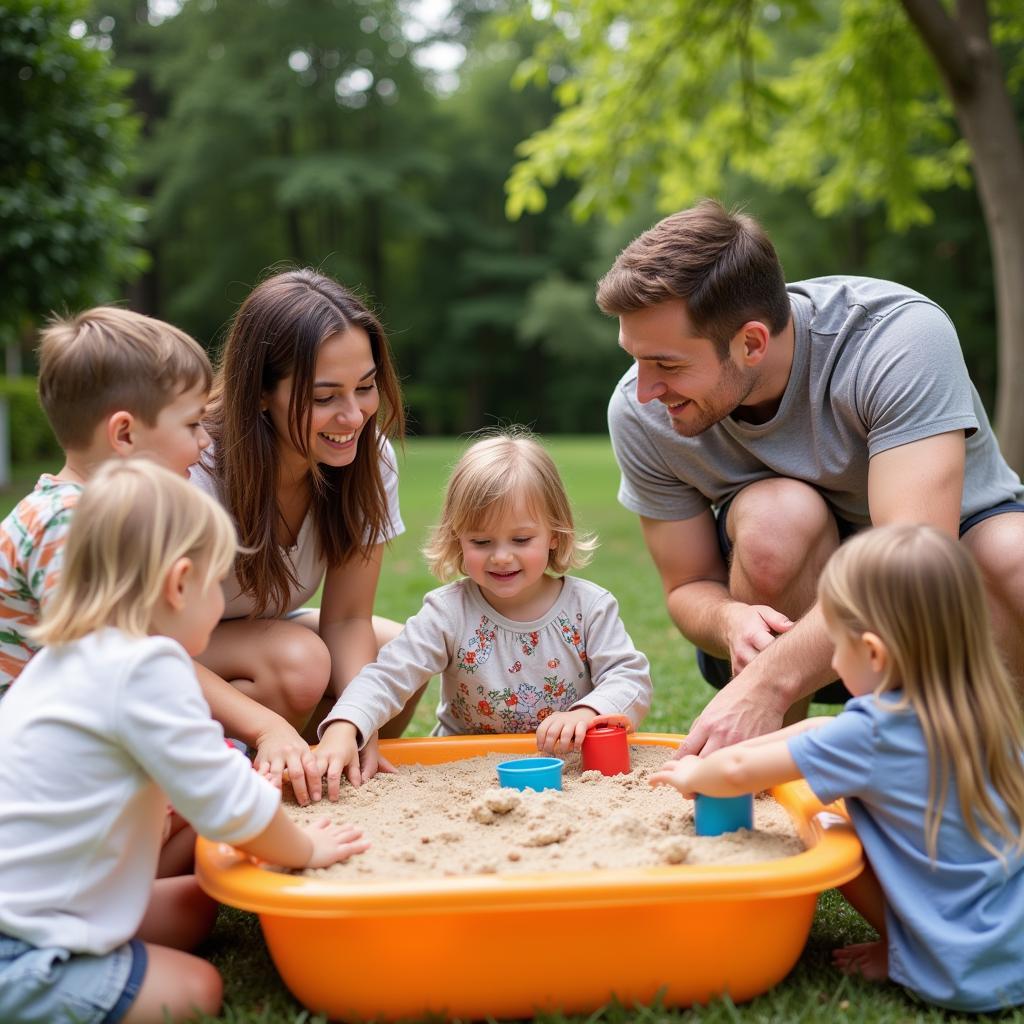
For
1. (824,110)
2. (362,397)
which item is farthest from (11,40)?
(362,397)

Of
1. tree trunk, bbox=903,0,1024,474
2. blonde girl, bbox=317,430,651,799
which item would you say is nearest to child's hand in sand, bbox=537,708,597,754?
blonde girl, bbox=317,430,651,799

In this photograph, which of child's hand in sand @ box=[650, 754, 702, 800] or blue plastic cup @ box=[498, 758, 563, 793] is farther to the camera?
blue plastic cup @ box=[498, 758, 563, 793]

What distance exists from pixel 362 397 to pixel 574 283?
33.9m

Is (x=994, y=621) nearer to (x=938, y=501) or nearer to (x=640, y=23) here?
(x=938, y=501)

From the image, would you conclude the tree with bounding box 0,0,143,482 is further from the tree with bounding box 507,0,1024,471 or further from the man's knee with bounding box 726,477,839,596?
the man's knee with bounding box 726,477,839,596

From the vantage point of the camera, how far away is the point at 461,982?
1857 millimetres

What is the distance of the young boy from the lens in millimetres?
2252

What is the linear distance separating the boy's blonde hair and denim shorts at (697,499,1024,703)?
163 cm

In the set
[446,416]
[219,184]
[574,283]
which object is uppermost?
[219,184]

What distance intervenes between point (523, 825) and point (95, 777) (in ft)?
2.85

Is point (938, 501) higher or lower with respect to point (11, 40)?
lower

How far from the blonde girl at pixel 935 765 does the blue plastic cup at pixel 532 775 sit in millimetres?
806

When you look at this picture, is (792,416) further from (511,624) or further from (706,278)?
(511,624)

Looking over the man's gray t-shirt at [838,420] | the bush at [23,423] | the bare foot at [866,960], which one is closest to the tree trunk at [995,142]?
the man's gray t-shirt at [838,420]
